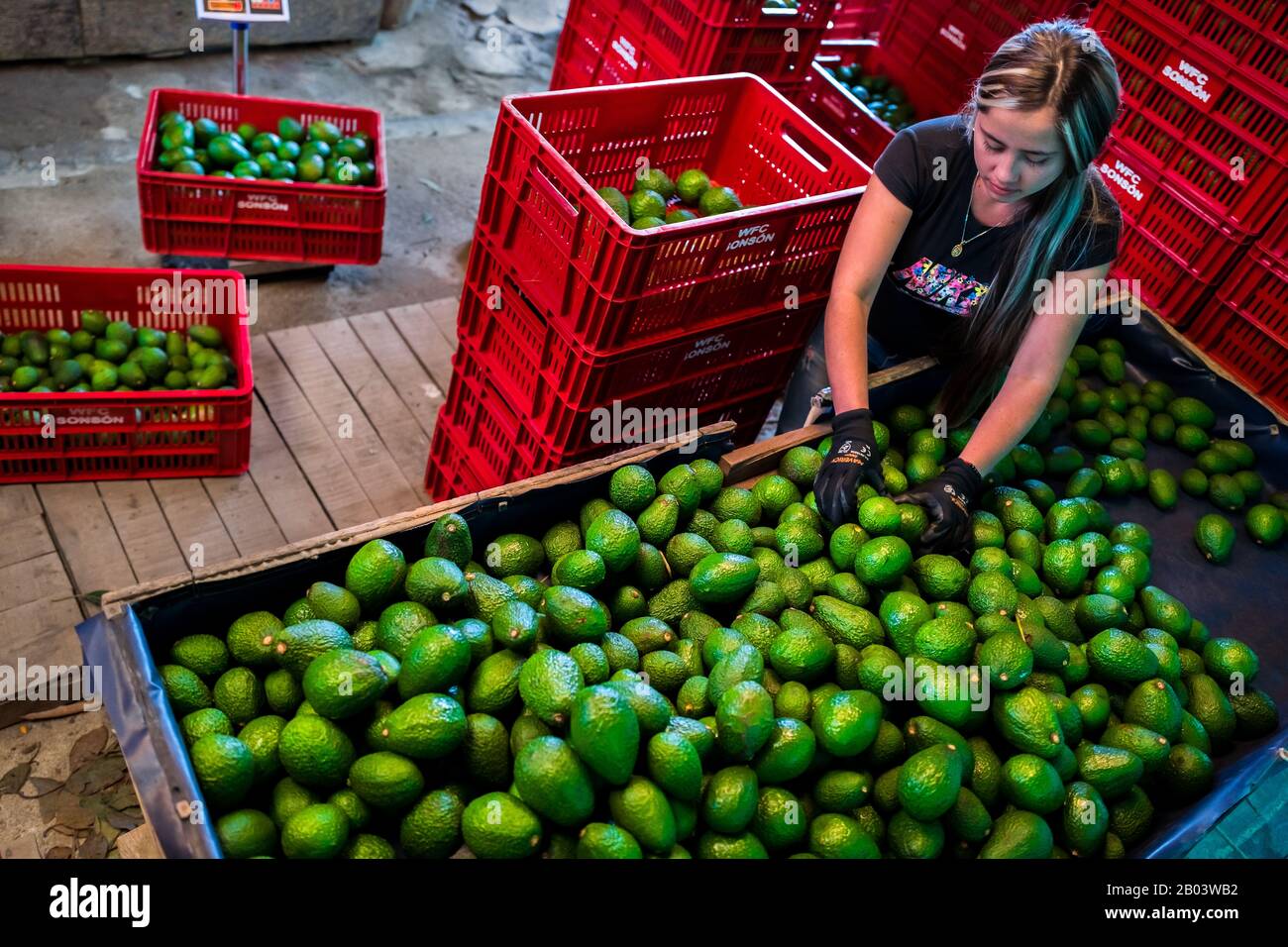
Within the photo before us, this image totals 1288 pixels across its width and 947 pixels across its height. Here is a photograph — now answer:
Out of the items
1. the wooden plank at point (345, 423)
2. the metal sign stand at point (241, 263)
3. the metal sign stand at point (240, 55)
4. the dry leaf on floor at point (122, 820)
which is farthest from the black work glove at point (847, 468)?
the metal sign stand at point (240, 55)

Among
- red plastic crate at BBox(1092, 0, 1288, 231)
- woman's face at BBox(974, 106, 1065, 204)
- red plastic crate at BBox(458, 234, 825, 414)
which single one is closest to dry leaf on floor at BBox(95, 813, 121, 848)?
red plastic crate at BBox(458, 234, 825, 414)

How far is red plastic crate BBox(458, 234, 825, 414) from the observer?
3061mm

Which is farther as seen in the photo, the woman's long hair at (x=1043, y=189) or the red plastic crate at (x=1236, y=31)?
the red plastic crate at (x=1236, y=31)

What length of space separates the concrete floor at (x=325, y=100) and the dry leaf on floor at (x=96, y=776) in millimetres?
2361

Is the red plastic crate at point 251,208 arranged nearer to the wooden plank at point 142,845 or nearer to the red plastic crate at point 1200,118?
the wooden plank at point 142,845

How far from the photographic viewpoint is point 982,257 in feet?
10.1

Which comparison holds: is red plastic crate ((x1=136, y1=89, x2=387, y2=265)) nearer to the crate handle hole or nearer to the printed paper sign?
the printed paper sign

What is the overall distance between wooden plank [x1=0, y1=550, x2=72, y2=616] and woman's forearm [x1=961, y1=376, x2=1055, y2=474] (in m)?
3.13

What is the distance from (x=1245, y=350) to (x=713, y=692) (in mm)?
3416

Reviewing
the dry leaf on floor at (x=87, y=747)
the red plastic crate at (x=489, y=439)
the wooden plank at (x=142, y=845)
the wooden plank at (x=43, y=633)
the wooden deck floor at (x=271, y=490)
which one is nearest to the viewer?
the wooden plank at (x=142, y=845)

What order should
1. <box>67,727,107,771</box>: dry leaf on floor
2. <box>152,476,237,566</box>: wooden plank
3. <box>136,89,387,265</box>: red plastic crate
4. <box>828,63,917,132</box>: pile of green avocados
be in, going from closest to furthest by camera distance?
<box>67,727,107,771</box>: dry leaf on floor
<box>152,476,237,566</box>: wooden plank
<box>136,89,387,265</box>: red plastic crate
<box>828,63,917,132</box>: pile of green avocados

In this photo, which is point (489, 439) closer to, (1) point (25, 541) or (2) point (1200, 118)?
(1) point (25, 541)

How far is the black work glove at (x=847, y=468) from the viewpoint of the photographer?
108 inches
